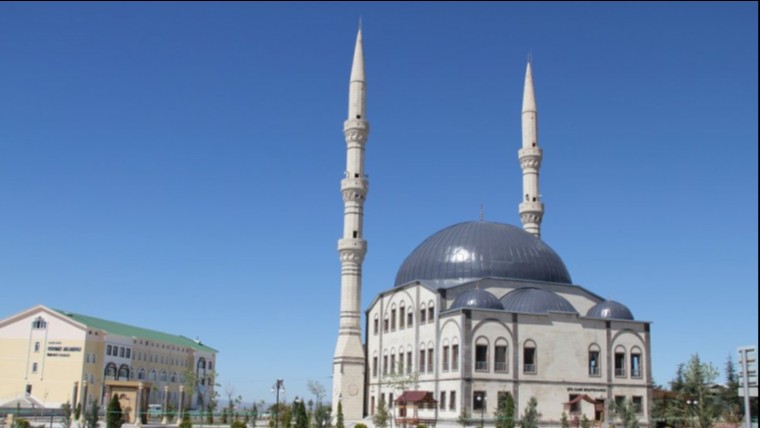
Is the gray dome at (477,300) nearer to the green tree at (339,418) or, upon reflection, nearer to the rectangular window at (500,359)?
the rectangular window at (500,359)

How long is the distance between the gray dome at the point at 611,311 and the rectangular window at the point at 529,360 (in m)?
5.24

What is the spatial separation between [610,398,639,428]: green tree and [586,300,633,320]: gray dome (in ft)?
16.6

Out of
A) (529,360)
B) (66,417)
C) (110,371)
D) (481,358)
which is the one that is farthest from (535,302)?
(110,371)

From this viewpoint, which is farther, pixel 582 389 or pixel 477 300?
pixel 582 389

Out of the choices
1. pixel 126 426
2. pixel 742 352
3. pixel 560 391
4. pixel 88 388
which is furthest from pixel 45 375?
pixel 742 352

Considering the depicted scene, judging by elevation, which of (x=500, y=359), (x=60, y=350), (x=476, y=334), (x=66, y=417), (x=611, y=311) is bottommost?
(x=66, y=417)

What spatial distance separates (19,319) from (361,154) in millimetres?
31043

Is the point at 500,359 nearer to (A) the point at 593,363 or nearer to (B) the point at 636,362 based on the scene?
(A) the point at 593,363

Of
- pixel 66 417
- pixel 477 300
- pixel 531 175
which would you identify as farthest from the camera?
pixel 531 175

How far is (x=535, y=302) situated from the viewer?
162 ft

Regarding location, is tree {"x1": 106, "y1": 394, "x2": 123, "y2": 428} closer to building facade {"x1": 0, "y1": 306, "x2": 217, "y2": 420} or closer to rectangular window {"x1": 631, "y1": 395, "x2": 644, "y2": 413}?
building facade {"x1": 0, "y1": 306, "x2": 217, "y2": 420}

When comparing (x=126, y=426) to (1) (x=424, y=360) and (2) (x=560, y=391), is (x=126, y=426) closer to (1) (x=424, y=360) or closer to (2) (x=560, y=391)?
(1) (x=424, y=360)

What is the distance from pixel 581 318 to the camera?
162ft

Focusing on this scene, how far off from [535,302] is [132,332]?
39.3 meters
